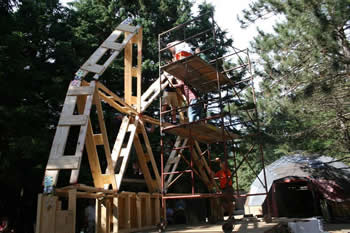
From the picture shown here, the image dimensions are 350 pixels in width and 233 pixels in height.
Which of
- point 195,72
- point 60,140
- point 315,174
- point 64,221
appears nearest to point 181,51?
point 195,72

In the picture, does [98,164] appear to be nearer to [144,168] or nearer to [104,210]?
[104,210]

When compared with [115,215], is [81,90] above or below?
A: above

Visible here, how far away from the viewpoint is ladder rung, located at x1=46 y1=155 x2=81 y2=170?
562 centimetres

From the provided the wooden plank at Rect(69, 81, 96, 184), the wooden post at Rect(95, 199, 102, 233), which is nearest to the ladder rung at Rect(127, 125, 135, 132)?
the wooden plank at Rect(69, 81, 96, 184)

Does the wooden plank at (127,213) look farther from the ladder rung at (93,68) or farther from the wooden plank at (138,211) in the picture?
the ladder rung at (93,68)

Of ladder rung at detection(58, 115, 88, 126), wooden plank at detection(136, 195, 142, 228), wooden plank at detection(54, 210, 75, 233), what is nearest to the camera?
wooden plank at detection(54, 210, 75, 233)

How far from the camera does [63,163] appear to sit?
5.67m

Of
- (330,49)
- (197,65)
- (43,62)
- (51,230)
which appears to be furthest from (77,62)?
(330,49)

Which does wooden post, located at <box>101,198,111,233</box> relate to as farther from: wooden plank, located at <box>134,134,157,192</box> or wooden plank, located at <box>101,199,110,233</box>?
wooden plank, located at <box>134,134,157,192</box>

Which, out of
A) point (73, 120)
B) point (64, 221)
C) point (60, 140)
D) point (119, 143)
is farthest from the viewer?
point (119, 143)

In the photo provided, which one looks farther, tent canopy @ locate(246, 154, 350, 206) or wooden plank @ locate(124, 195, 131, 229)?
tent canopy @ locate(246, 154, 350, 206)

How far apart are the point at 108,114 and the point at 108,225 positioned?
19.0 ft

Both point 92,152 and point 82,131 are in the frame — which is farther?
point 92,152

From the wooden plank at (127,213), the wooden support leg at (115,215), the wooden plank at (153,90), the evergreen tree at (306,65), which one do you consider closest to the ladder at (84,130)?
the wooden support leg at (115,215)
